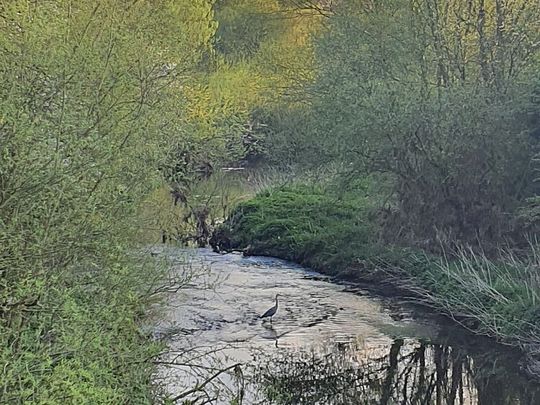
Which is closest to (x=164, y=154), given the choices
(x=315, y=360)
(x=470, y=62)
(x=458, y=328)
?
(x=315, y=360)

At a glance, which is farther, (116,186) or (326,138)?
(326,138)

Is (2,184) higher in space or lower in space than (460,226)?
lower

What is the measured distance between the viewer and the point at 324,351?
11.5m

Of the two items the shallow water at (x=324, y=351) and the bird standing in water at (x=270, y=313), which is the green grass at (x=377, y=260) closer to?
the shallow water at (x=324, y=351)

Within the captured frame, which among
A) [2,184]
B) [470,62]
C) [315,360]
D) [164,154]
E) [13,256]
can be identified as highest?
[470,62]

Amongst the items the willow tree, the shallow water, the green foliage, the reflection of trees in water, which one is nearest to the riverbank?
the shallow water

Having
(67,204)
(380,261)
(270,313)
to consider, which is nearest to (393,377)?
(270,313)

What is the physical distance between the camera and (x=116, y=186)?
21.7 feet

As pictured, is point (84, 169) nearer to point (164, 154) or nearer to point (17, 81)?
point (17, 81)

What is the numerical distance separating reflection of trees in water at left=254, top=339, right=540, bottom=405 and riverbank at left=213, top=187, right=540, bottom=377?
0.52 m

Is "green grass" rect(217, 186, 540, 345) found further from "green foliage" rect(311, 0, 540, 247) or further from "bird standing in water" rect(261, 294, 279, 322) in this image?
"bird standing in water" rect(261, 294, 279, 322)

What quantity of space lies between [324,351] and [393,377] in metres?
1.17

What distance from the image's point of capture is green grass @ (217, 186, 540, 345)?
11.5 metres

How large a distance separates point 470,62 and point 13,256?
11.1m
